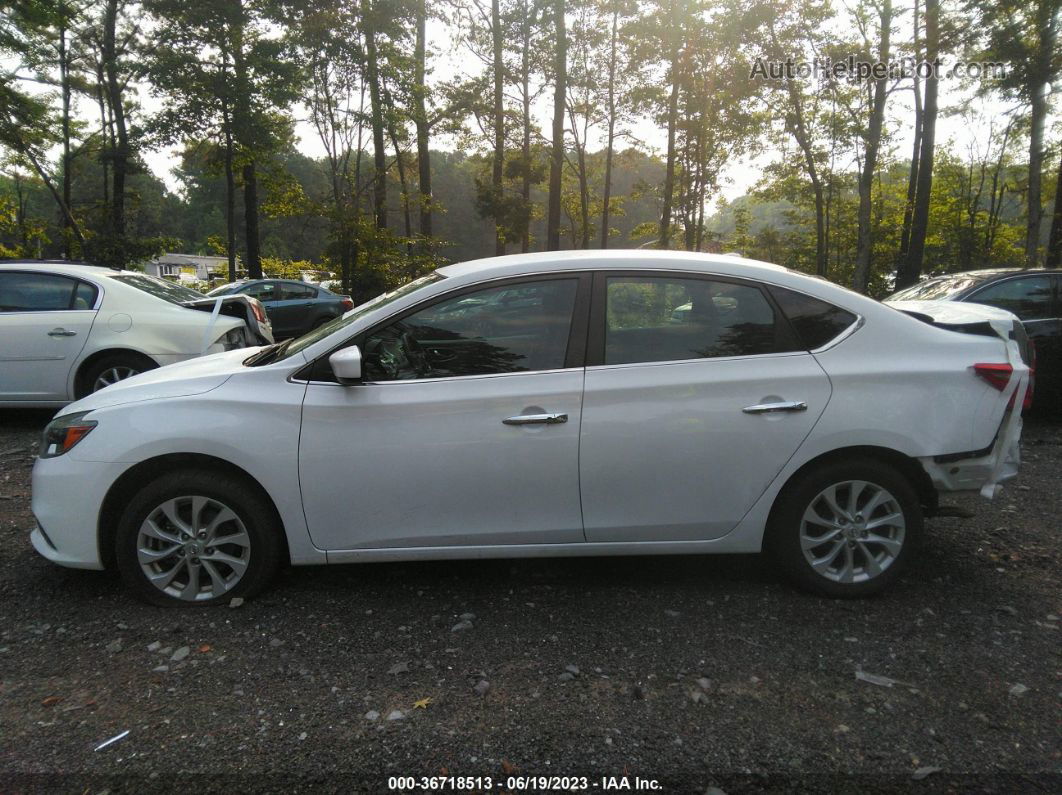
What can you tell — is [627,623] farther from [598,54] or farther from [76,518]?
[598,54]

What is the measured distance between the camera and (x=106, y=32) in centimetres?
2208

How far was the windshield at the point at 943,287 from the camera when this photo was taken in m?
7.24

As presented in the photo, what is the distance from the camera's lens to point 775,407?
3.29 m

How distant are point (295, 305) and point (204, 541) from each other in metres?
13.8

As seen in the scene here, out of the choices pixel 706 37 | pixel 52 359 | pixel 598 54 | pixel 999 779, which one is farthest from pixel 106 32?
pixel 999 779

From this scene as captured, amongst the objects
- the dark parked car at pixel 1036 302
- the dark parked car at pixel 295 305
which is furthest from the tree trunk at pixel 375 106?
the dark parked car at pixel 1036 302

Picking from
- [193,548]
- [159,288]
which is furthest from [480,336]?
[159,288]

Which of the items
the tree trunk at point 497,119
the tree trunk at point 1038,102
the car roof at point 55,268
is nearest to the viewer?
the car roof at point 55,268

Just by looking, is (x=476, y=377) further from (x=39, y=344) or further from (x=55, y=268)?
(x=55, y=268)

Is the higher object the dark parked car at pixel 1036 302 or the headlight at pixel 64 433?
the dark parked car at pixel 1036 302

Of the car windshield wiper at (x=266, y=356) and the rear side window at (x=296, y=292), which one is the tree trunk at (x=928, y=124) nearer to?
the rear side window at (x=296, y=292)

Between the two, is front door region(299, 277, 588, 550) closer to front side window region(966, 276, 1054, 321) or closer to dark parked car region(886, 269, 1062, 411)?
dark parked car region(886, 269, 1062, 411)

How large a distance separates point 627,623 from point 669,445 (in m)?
0.84

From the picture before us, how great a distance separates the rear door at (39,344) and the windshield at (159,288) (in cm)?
49
